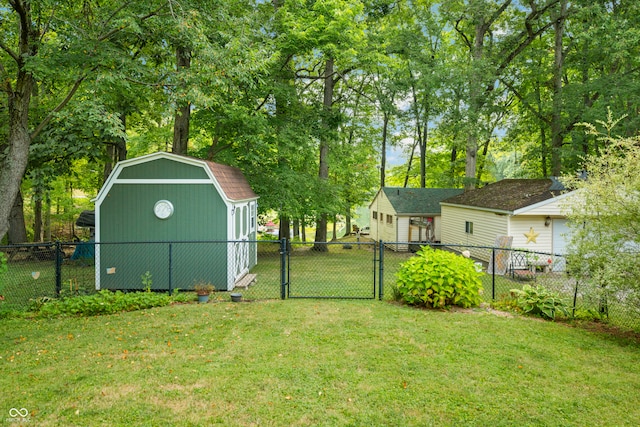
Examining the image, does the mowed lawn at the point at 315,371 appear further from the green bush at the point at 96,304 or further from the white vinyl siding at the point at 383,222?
the white vinyl siding at the point at 383,222

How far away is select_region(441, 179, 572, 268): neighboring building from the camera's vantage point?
14.4 metres

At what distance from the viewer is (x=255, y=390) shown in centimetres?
432

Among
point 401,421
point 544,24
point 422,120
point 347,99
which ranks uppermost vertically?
point 544,24

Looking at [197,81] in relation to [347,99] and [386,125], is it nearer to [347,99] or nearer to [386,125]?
[347,99]

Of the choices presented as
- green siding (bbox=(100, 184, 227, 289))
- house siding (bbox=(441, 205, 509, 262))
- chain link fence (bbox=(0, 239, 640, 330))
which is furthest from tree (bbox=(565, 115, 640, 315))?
house siding (bbox=(441, 205, 509, 262))

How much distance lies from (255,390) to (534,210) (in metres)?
13.3

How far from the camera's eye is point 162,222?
32.2 ft

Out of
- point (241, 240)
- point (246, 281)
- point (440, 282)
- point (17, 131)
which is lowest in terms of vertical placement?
point (246, 281)

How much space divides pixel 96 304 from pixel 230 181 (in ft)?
16.0

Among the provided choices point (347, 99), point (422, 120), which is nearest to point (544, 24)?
point (422, 120)

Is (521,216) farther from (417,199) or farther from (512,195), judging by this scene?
(417,199)

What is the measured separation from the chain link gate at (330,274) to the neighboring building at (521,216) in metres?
4.96

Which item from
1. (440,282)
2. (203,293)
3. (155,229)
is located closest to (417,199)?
(440,282)

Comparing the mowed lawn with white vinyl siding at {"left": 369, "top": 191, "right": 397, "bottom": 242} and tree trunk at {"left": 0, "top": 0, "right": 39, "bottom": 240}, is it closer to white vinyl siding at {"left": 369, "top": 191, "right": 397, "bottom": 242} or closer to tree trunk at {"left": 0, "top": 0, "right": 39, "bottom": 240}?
tree trunk at {"left": 0, "top": 0, "right": 39, "bottom": 240}
